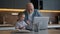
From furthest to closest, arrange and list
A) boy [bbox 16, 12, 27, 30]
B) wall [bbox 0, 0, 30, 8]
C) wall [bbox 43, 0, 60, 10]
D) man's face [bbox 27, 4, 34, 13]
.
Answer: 1. wall [bbox 43, 0, 60, 10]
2. wall [bbox 0, 0, 30, 8]
3. man's face [bbox 27, 4, 34, 13]
4. boy [bbox 16, 12, 27, 30]

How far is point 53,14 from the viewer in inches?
187

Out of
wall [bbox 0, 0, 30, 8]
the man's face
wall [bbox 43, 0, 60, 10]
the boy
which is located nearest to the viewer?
the boy

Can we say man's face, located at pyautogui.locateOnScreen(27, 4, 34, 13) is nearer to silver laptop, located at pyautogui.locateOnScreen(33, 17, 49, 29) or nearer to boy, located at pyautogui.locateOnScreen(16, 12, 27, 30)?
boy, located at pyautogui.locateOnScreen(16, 12, 27, 30)

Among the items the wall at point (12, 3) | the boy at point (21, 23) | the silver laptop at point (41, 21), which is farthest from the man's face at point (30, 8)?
the wall at point (12, 3)

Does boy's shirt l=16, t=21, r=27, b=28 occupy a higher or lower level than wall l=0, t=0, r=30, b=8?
lower

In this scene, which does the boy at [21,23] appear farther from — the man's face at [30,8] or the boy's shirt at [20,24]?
the man's face at [30,8]

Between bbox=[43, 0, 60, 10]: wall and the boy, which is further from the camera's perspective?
bbox=[43, 0, 60, 10]: wall

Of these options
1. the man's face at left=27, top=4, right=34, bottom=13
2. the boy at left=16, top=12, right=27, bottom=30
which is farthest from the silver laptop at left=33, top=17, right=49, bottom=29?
the man's face at left=27, top=4, right=34, bottom=13

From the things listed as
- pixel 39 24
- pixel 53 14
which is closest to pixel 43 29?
pixel 39 24

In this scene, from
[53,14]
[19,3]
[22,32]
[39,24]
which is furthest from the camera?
[53,14]

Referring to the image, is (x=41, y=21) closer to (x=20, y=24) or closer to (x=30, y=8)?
(x=20, y=24)

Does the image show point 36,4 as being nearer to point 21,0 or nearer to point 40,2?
point 40,2

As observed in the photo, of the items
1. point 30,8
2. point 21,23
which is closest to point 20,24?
point 21,23

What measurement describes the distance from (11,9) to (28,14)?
1276 millimetres
